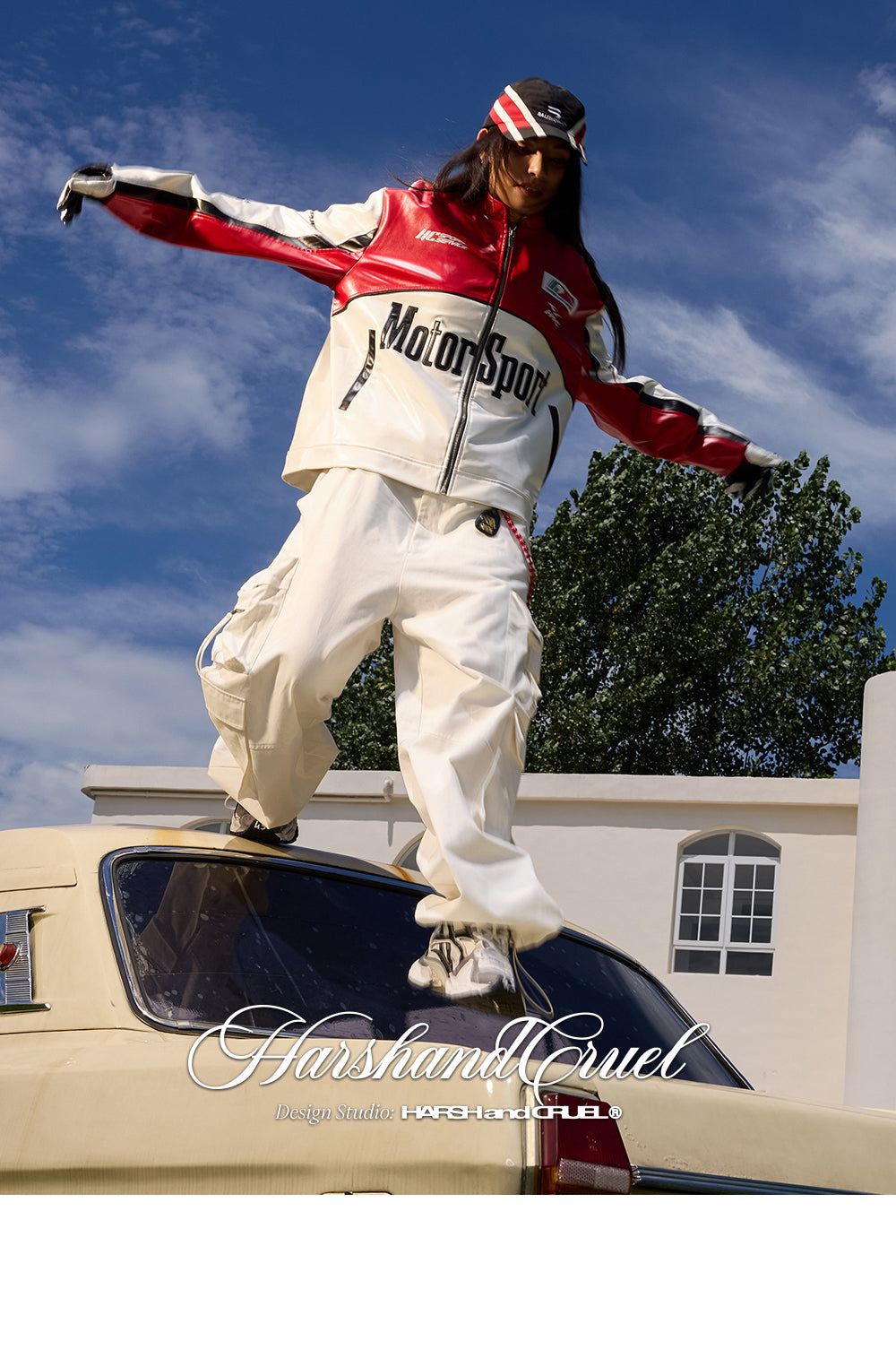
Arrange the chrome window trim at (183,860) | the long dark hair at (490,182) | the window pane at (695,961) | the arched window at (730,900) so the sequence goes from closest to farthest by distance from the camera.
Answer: the chrome window trim at (183,860) < the long dark hair at (490,182) < the arched window at (730,900) < the window pane at (695,961)

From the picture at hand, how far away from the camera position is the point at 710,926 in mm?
13562

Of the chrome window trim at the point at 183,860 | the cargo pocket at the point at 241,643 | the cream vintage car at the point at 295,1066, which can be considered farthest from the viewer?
the cargo pocket at the point at 241,643

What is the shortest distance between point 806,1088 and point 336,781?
5.68 metres

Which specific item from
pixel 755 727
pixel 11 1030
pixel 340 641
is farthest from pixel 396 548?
pixel 755 727

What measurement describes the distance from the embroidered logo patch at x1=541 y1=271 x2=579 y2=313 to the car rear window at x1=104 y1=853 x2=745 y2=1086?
4.29 feet

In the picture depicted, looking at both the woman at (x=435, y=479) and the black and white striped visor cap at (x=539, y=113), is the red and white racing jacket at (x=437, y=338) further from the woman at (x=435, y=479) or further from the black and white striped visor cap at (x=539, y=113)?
the black and white striped visor cap at (x=539, y=113)

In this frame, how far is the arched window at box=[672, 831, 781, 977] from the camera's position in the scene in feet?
43.8

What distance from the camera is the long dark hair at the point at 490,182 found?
276cm

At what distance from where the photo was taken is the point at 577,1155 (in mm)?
1507

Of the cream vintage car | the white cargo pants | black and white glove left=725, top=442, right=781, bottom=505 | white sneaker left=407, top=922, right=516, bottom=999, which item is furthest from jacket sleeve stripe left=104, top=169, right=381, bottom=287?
white sneaker left=407, top=922, right=516, bottom=999

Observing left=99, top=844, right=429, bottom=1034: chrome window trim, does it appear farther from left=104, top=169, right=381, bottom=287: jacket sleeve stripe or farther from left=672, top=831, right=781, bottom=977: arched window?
left=672, top=831, right=781, bottom=977: arched window

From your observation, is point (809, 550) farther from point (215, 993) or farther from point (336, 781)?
point (215, 993)

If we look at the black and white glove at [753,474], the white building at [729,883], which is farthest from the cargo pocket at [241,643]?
the white building at [729,883]

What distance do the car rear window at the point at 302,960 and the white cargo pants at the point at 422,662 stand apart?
16cm
